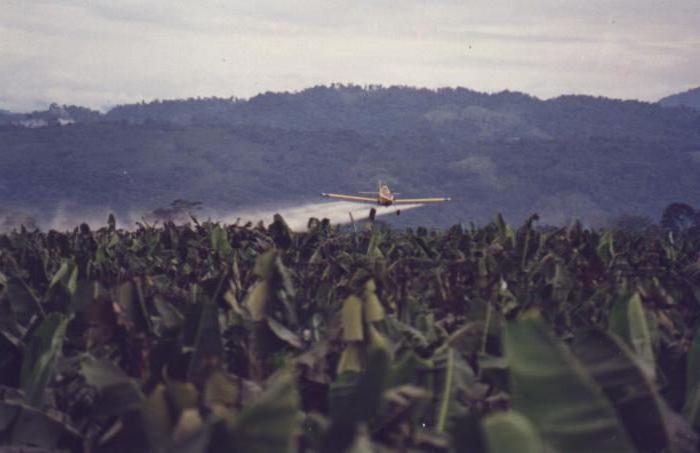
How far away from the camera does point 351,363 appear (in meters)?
2.24

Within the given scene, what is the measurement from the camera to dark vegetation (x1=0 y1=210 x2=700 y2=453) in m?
1.54

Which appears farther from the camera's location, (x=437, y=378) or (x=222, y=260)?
(x=222, y=260)

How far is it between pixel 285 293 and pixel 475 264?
4.67 ft

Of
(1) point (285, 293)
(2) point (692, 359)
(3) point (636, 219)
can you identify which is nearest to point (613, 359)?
(2) point (692, 359)

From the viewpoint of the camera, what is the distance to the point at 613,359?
1.86 m

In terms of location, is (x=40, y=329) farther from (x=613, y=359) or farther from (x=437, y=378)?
(x=613, y=359)

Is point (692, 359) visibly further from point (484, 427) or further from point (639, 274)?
point (639, 274)

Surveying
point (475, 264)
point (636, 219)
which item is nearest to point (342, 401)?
point (475, 264)

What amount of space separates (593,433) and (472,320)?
1.14m

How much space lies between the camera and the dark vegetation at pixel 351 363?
154 centimetres

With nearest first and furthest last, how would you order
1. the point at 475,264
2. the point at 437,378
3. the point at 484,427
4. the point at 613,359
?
the point at 484,427 → the point at 613,359 → the point at 437,378 → the point at 475,264

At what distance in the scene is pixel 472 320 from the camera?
2.67 meters

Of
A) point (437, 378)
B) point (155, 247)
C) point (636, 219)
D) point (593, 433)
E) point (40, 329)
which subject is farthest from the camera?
point (636, 219)

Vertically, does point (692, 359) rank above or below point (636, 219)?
above
